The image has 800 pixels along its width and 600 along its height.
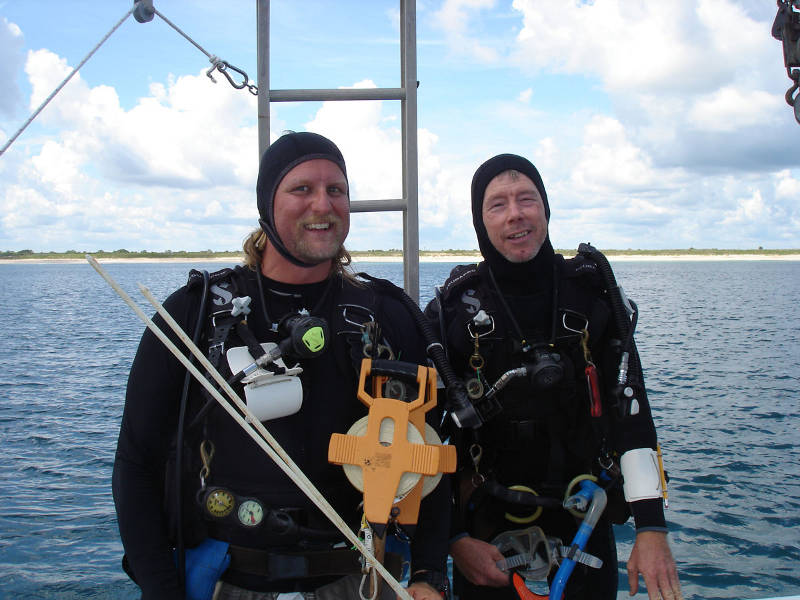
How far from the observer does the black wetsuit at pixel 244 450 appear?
70.7 inches

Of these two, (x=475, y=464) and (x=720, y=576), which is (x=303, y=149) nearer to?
(x=475, y=464)

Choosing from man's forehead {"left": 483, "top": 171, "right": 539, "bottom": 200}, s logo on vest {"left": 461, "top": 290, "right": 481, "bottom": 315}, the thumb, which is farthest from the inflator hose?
the thumb

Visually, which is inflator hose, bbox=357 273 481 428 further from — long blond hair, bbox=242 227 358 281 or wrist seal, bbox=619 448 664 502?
wrist seal, bbox=619 448 664 502

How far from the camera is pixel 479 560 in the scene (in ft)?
7.83

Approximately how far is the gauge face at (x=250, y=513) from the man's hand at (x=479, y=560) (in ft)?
3.12

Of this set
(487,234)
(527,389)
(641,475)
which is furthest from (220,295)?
(641,475)

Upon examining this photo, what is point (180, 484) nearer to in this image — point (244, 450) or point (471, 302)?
point (244, 450)

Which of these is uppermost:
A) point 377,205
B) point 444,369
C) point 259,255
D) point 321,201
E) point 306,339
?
point 377,205

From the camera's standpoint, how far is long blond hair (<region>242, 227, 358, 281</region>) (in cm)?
218

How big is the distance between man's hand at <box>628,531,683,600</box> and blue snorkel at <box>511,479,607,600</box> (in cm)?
22

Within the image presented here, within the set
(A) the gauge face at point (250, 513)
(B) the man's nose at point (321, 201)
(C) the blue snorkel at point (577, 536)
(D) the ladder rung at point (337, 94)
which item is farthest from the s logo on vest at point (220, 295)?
(C) the blue snorkel at point (577, 536)

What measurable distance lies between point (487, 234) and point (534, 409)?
2.46 ft

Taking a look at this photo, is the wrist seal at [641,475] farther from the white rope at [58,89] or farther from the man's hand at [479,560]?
the white rope at [58,89]

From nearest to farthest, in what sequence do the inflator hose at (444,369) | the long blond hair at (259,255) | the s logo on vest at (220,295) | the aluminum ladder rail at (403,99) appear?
the s logo on vest at (220,295) < the inflator hose at (444,369) < the long blond hair at (259,255) < the aluminum ladder rail at (403,99)
